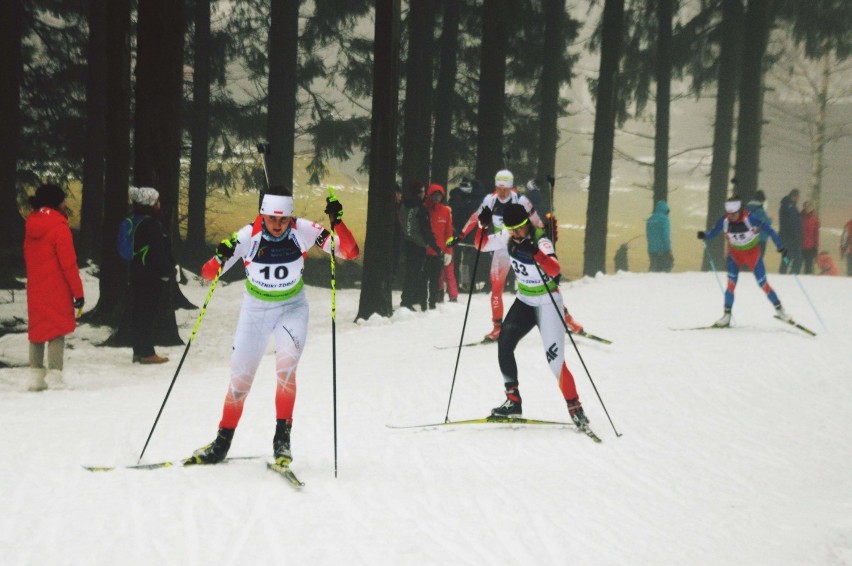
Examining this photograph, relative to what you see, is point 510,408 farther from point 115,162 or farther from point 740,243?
point 115,162

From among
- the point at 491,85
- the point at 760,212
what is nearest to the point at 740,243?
the point at 760,212

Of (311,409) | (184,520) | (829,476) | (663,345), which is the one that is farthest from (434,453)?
(663,345)

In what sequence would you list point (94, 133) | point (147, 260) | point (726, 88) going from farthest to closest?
point (726, 88) < point (94, 133) < point (147, 260)

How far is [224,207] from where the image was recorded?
151ft

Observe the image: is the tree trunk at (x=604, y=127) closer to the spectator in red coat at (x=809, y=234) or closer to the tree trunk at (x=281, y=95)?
the spectator in red coat at (x=809, y=234)

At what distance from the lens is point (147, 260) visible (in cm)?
1133

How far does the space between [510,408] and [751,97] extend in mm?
19114


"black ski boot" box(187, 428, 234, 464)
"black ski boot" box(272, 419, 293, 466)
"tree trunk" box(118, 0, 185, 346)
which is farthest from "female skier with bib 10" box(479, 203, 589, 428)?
"tree trunk" box(118, 0, 185, 346)

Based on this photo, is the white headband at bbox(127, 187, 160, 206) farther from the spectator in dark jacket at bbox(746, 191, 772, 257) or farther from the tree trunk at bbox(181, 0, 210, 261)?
the tree trunk at bbox(181, 0, 210, 261)

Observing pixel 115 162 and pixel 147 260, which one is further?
pixel 115 162

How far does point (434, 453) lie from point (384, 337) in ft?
20.9

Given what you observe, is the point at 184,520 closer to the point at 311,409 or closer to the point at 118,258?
the point at 311,409

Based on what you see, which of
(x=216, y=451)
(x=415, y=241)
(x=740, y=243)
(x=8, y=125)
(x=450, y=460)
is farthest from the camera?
(x=8, y=125)

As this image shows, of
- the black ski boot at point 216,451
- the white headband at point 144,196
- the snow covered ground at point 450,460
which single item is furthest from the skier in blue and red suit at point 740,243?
the black ski boot at point 216,451
